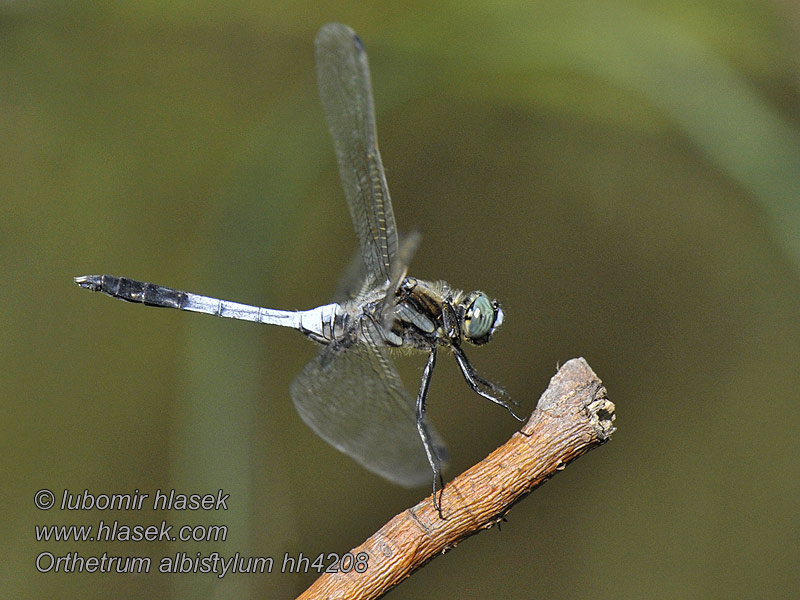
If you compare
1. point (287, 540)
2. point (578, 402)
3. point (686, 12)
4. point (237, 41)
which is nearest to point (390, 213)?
point (578, 402)

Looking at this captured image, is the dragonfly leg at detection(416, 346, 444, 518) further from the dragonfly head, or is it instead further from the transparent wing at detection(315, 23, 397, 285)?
the transparent wing at detection(315, 23, 397, 285)

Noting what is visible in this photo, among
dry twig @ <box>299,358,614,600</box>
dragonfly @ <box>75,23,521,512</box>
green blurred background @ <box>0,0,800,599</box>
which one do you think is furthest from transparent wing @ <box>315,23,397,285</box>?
green blurred background @ <box>0,0,800,599</box>

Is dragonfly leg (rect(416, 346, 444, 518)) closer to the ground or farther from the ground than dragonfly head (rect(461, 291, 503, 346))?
closer to the ground

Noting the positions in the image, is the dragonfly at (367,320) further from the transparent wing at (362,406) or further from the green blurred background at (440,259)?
the green blurred background at (440,259)

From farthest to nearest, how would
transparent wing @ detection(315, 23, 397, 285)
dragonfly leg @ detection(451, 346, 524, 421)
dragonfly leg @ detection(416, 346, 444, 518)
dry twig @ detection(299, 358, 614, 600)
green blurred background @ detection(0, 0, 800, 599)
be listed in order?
green blurred background @ detection(0, 0, 800, 599) → transparent wing @ detection(315, 23, 397, 285) → dragonfly leg @ detection(451, 346, 524, 421) → dragonfly leg @ detection(416, 346, 444, 518) → dry twig @ detection(299, 358, 614, 600)

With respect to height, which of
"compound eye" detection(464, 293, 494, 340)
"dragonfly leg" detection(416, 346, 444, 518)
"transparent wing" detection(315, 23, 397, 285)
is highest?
"transparent wing" detection(315, 23, 397, 285)
